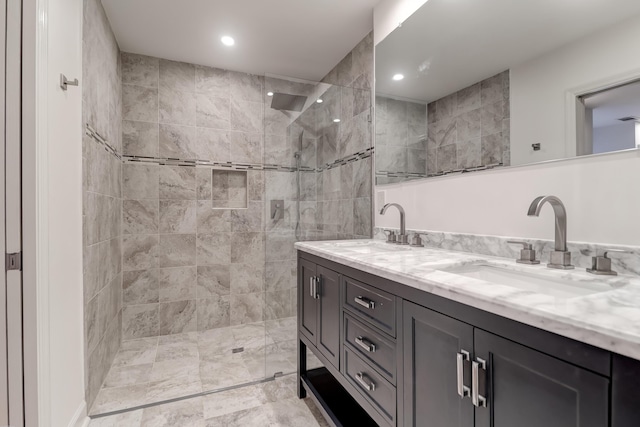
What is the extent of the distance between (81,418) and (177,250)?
4.87 ft

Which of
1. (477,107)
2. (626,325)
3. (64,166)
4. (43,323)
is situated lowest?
(43,323)

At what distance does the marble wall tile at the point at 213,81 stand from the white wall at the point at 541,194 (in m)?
2.21

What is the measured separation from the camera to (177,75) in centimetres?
288

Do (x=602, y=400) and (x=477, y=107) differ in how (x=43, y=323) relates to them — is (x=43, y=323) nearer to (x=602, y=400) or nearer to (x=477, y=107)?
(x=602, y=400)

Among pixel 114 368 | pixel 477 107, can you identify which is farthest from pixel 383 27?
pixel 114 368

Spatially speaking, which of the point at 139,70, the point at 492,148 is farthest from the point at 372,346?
the point at 139,70

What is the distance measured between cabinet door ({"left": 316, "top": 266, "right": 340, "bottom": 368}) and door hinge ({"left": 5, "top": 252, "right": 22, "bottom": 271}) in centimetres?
125

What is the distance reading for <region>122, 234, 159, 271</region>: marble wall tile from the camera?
270 centimetres

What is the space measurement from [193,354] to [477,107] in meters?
2.60

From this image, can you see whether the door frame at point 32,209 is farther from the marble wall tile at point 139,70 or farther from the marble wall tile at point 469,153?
the marble wall tile at point 469,153

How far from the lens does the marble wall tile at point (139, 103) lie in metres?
2.70

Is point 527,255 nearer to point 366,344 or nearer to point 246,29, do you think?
point 366,344

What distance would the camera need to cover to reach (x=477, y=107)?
1.44m

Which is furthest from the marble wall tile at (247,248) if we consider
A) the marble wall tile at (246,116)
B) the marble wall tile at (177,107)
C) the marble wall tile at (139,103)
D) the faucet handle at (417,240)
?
the faucet handle at (417,240)
